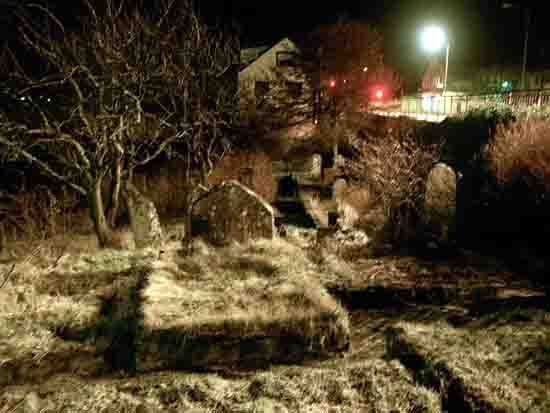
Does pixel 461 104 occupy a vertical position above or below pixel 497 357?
above

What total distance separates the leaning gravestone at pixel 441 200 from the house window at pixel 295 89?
2108cm

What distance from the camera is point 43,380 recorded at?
4238 millimetres

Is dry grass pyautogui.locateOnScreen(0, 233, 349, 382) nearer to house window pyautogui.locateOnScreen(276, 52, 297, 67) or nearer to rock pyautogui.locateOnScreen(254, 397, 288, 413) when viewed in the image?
rock pyautogui.locateOnScreen(254, 397, 288, 413)

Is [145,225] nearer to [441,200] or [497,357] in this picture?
[441,200]

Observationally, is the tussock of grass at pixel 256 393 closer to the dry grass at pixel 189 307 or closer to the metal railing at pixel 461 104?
the dry grass at pixel 189 307

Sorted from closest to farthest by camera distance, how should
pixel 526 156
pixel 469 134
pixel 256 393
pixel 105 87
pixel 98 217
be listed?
pixel 256 393, pixel 98 217, pixel 105 87, pixel 526 156, pixel 469 134

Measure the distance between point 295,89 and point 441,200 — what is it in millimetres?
21721

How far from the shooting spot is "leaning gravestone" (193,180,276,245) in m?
7.96

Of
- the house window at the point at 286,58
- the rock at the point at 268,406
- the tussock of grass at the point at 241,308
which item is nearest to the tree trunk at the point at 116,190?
the tussock of grass at the point at 241,308

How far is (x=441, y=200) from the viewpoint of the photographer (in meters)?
10.5

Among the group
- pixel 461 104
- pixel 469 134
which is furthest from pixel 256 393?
pixel 461 104

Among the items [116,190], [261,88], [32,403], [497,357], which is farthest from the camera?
[261,88]

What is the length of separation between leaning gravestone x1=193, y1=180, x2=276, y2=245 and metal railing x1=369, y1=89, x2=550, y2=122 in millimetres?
10994

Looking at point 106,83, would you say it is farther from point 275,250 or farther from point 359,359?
point 359,359
